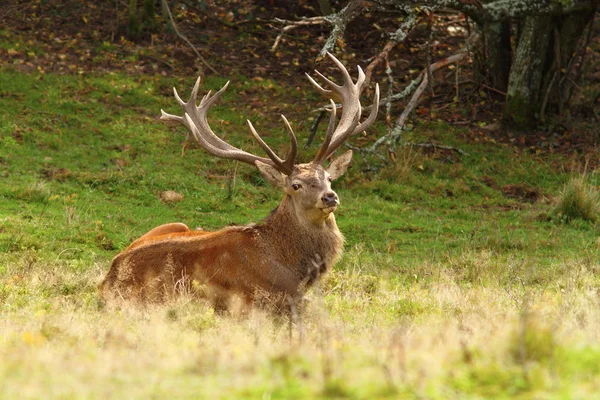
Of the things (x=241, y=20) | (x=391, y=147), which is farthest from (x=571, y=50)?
(x=241, y=20)

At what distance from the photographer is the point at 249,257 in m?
8.15

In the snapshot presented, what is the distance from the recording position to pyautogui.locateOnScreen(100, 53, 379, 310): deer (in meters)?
8.02

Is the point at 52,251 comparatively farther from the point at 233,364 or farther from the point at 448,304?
the point at 233,364

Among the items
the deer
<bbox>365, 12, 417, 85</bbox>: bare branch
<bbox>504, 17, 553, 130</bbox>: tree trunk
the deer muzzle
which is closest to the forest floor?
the deer

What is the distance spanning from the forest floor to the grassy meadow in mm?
25

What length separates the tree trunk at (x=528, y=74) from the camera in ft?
52.4

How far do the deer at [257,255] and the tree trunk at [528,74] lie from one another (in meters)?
8.26

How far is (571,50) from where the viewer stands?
16234 millimetres

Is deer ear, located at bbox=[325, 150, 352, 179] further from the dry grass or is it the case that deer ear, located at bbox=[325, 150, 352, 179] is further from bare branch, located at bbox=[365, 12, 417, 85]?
bare branch, located at bbox=[365, 12, 417, 85]

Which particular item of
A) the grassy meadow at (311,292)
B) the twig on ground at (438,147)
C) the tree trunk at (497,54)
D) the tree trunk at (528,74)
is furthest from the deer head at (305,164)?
the tree trunk at (497,54)

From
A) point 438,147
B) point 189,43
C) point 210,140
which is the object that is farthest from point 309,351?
point 189,43

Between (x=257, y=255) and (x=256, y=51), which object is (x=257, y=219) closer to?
(x=257, y=255)

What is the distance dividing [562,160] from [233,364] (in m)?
11.6

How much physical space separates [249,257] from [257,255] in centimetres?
7
